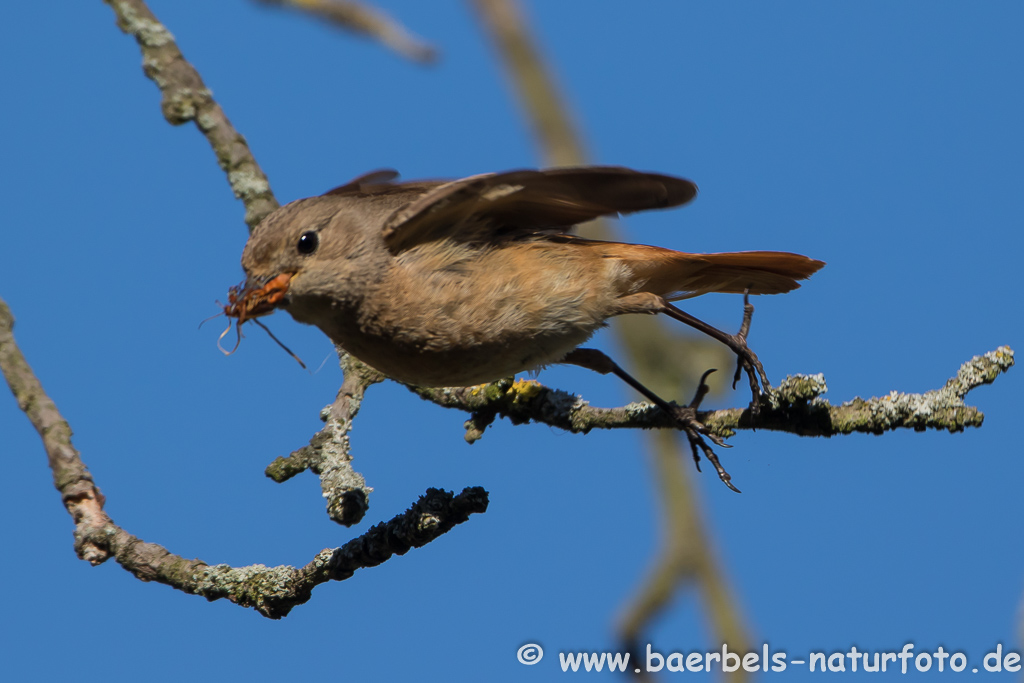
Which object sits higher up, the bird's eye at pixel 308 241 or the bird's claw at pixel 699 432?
the bird's eye at pixel 308 241

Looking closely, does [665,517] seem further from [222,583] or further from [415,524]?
[222,583]

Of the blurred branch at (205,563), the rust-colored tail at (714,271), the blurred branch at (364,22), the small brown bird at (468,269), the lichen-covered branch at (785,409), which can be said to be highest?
the blurred branch at (364,22)

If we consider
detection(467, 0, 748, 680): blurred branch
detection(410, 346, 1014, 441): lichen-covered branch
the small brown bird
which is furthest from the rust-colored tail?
detection(410, 346, 1014, 441): lichen-covered branch

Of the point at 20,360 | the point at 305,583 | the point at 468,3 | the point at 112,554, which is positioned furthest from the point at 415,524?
the point at 468,3

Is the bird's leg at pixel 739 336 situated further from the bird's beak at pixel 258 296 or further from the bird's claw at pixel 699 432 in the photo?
the bird's beak at pixel 258 296

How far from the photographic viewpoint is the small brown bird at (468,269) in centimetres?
372

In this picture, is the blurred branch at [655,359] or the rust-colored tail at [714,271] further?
the rust-colored tail at [714,271]

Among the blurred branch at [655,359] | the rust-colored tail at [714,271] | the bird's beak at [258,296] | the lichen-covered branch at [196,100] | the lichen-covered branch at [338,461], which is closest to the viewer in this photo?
the lichen-covered branch at [338,461]

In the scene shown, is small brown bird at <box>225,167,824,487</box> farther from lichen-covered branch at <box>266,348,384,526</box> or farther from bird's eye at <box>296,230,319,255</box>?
lichen-covered branch at <box>266,348,384,526</box>

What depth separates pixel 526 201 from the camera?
4.03m

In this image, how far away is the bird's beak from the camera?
3664mm

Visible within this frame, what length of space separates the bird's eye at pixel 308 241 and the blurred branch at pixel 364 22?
0.76m

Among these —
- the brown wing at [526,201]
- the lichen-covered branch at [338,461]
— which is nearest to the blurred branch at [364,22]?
the brown wing at [526,201]

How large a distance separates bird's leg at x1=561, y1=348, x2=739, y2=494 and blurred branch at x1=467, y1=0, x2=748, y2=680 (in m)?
0.09
